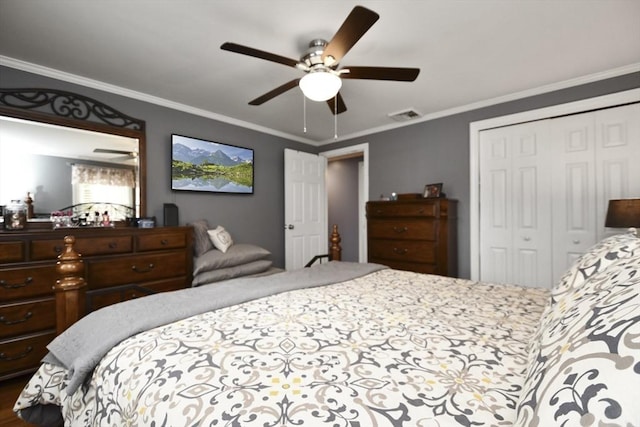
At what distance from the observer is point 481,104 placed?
126 inches

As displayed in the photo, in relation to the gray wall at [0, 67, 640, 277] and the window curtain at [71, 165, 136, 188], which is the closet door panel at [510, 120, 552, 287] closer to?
the gray wall at [0, 67, 640, 277]

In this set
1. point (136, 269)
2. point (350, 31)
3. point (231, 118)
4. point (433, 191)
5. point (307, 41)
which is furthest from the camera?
point (231, 118)

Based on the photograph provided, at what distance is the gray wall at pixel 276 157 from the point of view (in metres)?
2.80

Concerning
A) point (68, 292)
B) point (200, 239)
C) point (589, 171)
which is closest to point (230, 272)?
point (200, 239)

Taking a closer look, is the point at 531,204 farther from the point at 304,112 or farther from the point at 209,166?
the point at 209,166

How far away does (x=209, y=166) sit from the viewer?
137 inches

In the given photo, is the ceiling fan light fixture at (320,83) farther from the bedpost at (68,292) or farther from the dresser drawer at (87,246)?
the dresser drawer at (87,246)

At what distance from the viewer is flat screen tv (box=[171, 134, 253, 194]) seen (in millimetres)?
3234

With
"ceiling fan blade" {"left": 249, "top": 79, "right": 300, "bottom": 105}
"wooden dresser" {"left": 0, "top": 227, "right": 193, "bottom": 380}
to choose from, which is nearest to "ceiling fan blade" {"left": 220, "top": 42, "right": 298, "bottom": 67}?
"ceiling fan blade" {"left": 249, "top": 79, "right": 300, "bottom": 105}

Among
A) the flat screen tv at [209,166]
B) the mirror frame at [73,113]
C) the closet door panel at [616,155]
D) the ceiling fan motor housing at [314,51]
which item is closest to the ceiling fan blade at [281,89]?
the ceiling fan motor housing at [314,51]

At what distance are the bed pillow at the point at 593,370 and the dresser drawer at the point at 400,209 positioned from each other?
100 inches

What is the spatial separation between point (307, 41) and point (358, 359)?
209 centimetres

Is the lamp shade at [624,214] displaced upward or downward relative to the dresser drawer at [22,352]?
upward

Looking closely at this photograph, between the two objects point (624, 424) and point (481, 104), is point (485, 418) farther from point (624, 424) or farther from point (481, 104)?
point (481, 104)
